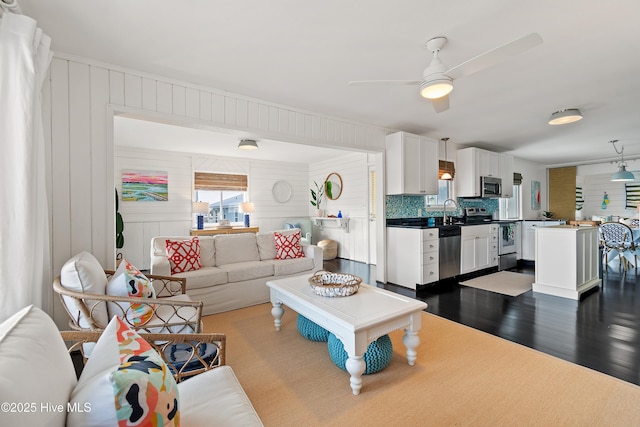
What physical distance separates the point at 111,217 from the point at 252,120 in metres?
1.71

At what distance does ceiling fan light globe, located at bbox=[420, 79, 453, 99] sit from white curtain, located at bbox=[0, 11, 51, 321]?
253 centimetres

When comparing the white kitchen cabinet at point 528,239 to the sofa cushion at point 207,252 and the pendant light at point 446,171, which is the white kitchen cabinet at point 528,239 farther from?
the sofa cushion at point 207,252

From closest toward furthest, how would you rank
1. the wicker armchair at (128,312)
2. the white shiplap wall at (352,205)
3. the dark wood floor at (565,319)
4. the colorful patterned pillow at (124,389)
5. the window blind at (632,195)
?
the colorful patterned pillow at (124,389) → the wicker armchair at (128,312) → the dark wood floor at (565,319) → the white shiplap wall at (352,205) → the window blind at (632,195)

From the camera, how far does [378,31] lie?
207cm

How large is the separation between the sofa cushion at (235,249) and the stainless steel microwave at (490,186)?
4.32 m

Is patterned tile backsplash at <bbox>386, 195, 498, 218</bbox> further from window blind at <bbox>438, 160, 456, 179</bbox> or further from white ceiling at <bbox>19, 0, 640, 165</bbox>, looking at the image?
white ceiling at <bbox>19, 0, 640, 165</bbox>

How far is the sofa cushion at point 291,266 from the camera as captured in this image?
379 cm

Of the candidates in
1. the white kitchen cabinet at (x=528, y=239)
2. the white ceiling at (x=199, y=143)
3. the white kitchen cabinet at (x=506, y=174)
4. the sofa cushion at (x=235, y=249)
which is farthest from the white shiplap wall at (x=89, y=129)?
the white kitchen cabinet at (x=528, y=239)

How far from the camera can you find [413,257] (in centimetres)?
424

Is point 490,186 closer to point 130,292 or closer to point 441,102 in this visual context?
point 441,102

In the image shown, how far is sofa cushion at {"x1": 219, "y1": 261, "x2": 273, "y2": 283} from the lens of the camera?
11.3 feet

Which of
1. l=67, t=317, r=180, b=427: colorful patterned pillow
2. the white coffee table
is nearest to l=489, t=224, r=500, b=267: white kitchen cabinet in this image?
the white coffee table

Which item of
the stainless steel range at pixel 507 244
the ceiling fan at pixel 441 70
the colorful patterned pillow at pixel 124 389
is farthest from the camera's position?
the stainless steel range at pixel 507 244

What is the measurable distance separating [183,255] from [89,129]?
5.08ft
